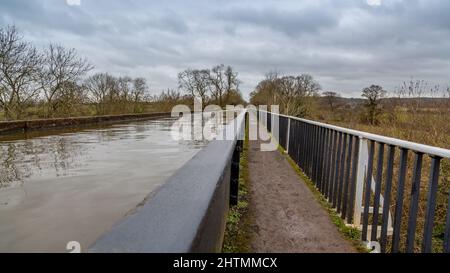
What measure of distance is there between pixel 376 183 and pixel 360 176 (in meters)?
0.52

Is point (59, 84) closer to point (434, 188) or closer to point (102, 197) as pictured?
point (102, 197)

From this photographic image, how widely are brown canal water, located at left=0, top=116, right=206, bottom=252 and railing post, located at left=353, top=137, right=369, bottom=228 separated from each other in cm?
222

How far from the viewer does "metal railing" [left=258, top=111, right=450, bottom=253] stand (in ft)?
6.20

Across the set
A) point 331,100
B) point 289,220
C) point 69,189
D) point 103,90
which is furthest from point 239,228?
point 331,100

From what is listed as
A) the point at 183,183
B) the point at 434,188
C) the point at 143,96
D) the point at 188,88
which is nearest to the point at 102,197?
the point at 183,183

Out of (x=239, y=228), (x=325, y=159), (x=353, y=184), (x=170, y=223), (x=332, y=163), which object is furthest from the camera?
(x=325, y=159)

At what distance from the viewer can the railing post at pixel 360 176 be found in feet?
9.95

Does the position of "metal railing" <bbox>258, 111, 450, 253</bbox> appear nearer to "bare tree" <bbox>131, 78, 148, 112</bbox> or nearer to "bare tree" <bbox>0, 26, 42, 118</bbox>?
"bare tree" <bbox>0, 26, 42, 118</bbox>

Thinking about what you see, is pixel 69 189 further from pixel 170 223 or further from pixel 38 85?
pixel 38 85

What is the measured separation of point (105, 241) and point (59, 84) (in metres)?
22.6

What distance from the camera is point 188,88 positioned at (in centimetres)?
6750

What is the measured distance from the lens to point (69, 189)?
4.43m

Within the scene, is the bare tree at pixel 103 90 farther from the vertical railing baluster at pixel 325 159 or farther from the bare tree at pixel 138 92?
the vertical railing baluster at pixel 325 159

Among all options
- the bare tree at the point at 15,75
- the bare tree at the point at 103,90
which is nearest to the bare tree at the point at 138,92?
the bare tree at the point at 103,90
